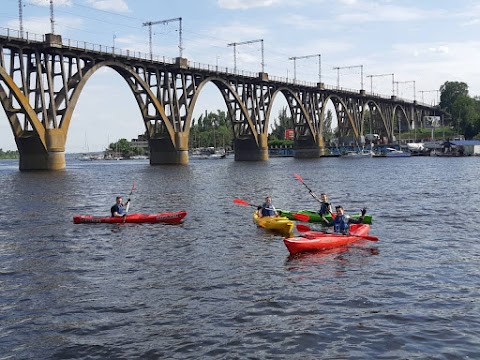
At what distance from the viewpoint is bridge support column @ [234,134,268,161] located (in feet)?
431

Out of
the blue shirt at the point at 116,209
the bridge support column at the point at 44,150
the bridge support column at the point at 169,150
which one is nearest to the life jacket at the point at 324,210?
the blue shirt at the point at 116,209

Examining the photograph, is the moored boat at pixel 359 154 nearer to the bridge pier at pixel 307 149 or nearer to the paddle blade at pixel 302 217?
the bridge pier at pixel 307 149

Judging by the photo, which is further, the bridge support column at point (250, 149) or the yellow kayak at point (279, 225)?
the bridge support column at point (250, 149)

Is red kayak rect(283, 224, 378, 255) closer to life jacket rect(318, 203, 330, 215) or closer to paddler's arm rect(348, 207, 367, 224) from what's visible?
paddler's arm rect(348, 207, 367, 224)

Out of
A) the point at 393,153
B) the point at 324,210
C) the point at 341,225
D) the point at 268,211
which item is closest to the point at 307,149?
the point at 393,153

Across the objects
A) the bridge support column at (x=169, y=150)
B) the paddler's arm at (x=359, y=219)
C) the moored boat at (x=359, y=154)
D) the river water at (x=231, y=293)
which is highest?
the bridge support column at (x=169, y=150)

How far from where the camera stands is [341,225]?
920 inches

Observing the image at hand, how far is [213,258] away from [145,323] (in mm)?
7247

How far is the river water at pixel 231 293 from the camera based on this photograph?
12.2 m

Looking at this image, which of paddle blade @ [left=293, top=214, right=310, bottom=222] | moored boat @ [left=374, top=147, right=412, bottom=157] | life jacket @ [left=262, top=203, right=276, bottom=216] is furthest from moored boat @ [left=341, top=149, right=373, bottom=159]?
life jacket @ [left=262, top=203, right=276, bottom=216]

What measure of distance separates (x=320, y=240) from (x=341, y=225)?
2.32 metres

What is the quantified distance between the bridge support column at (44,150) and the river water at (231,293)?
45553 mm

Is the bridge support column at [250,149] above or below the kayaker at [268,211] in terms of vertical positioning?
above

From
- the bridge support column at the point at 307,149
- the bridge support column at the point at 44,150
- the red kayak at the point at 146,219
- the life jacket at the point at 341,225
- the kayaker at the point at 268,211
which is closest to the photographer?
the life jacket at the point at 341,225
